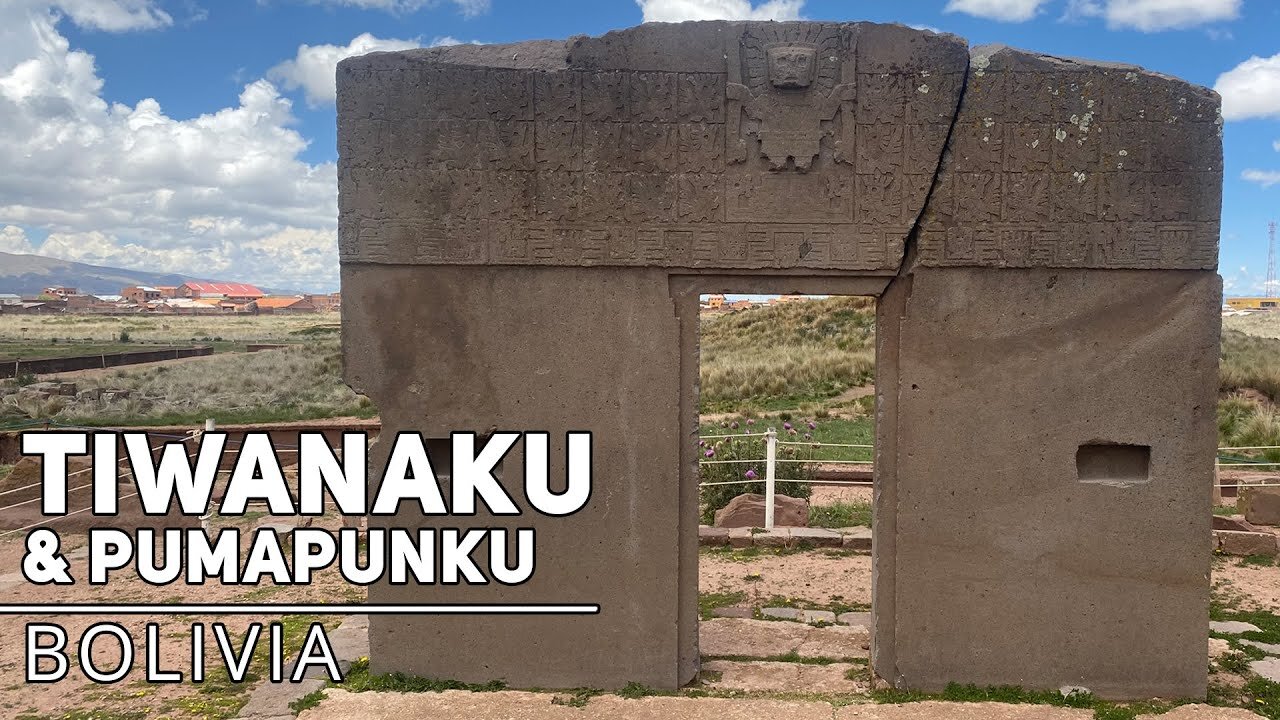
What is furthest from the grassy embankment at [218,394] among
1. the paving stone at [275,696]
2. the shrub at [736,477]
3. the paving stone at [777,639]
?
the paving stone at [777,639]

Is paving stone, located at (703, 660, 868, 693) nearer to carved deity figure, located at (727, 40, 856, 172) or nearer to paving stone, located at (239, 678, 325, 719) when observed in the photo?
paving stone, located at (239, 678, 325, 719)

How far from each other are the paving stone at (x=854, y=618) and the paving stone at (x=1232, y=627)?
2369 mm

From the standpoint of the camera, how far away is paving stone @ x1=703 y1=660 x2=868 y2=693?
5.23m

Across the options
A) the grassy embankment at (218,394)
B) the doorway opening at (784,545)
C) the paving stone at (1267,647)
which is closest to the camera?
the doorway opening at (784,545)

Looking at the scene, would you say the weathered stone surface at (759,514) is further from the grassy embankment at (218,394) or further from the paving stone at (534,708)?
the grassy embankment at (218,394)

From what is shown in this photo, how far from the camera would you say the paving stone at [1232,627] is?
625cm

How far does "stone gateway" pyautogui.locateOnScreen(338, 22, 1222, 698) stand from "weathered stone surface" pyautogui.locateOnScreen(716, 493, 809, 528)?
13.8ft

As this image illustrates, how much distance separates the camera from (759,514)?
934 cm

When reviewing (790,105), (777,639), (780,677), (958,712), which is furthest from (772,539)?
(790,105)

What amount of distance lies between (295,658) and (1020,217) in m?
5.10

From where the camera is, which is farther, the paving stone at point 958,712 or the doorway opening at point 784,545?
the doorway opening at point 784,545

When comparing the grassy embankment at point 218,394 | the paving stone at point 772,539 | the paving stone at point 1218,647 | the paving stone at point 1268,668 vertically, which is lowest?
the paving stone at point 1268,668

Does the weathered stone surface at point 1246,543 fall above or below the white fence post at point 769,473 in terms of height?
below

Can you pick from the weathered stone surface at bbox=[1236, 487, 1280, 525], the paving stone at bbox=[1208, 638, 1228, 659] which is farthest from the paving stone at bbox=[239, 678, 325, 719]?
the weathered stone surface at bbox=[1236, 487, 1280, 525]
